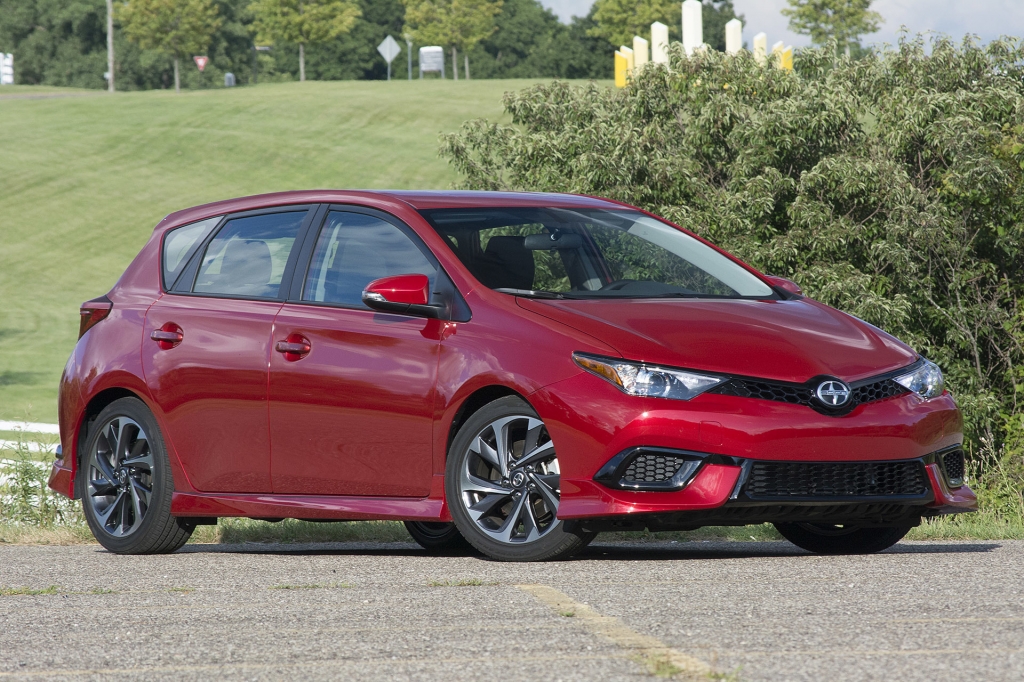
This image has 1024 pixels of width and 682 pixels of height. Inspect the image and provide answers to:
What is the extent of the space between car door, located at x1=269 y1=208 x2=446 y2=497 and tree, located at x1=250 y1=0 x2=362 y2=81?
98409mm

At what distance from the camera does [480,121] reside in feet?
81.7

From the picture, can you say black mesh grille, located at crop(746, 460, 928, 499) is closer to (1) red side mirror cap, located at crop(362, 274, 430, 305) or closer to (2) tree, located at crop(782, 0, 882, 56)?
(1) red side mirror cap, located at crop(362, 274, 430, 305)

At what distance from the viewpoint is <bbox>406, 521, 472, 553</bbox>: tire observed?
25.3 ft

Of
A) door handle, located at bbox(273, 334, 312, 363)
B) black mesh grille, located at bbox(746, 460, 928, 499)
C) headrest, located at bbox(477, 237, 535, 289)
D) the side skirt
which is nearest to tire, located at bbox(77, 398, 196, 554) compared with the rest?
the side skirt

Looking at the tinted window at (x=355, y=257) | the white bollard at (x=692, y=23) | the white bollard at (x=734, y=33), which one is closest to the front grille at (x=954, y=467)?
the tinted window at (x=355, y=257)

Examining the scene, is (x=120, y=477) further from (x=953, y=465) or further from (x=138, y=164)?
(x=138, y=164)

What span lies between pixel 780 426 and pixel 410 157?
5351cm

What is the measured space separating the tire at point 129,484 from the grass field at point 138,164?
A: 22.5m

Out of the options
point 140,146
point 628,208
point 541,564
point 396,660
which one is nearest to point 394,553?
point 541,564

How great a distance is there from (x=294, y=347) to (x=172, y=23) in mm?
96428

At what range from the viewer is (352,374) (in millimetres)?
6723

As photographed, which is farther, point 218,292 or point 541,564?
point 218,292

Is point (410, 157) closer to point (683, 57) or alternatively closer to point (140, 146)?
point (140, 146)

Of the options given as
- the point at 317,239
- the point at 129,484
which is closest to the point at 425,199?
the point at 317,239
